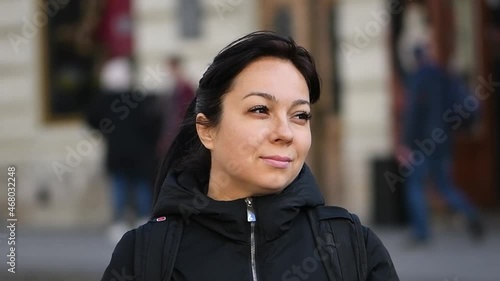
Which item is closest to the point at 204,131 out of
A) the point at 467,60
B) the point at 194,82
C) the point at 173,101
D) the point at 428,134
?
the point at 428,134

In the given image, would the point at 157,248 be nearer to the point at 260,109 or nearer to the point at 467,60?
the point at 260,109

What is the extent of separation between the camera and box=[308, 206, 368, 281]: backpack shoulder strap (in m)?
2.32

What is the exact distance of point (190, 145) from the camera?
8.89 ft

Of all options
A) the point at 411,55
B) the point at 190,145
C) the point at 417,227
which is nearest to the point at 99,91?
the point at 411,55

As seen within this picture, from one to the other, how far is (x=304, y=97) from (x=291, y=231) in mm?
301

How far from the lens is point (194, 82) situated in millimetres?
12984

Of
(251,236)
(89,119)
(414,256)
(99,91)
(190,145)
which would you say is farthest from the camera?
(99,91)

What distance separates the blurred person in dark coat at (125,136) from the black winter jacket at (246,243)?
927cm

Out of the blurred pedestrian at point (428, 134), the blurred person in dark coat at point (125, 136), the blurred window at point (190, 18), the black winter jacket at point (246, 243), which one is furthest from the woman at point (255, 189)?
the blurred window at point (190, 18)

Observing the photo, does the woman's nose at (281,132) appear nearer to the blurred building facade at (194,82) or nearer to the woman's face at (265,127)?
the woman's face at (265,127)

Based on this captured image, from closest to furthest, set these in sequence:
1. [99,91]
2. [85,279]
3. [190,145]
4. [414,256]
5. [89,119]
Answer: [190,145] → [85,279] → [414,256] → [89,119] → [99,91]

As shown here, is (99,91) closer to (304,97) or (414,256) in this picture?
(414,256)

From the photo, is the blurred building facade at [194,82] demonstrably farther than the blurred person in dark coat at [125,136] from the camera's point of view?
Yes

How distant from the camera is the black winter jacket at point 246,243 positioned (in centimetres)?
237
